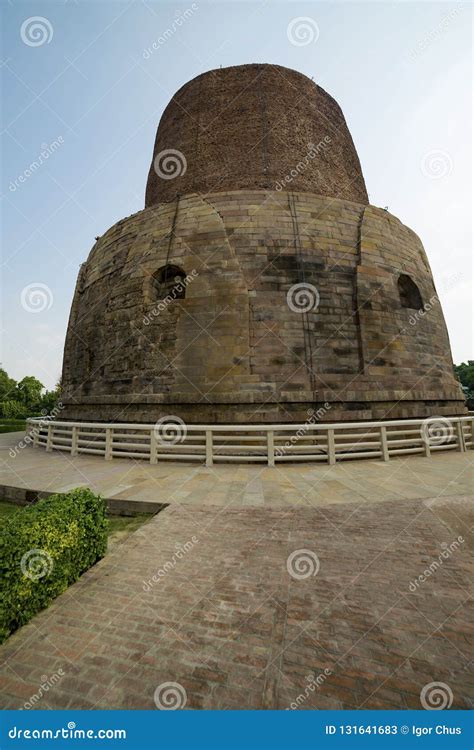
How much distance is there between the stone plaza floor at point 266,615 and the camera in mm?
1909

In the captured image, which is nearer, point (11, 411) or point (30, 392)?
point (11, 411)

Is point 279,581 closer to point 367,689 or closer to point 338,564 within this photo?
point 338,564

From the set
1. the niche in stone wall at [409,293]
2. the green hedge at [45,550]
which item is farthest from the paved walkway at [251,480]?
the niche in stone wall at [409,293]

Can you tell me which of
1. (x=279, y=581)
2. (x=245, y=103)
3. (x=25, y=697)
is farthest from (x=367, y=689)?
(x=245, y=103)

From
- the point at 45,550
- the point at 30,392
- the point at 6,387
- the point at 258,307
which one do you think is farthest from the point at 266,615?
the point at 6,387

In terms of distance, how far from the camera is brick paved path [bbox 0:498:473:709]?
1.90 meters

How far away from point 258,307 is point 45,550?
28.9 ft

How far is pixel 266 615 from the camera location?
255 cm

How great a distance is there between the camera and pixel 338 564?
10.7 ft

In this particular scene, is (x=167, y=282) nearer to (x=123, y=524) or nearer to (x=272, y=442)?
(x=272, y=442)

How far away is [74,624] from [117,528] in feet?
6.45

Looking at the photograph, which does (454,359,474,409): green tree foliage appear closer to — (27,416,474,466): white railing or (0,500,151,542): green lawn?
(27,416,474,466): white railing

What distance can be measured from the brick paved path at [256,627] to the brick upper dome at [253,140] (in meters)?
13.7

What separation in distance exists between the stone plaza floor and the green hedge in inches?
5.0
